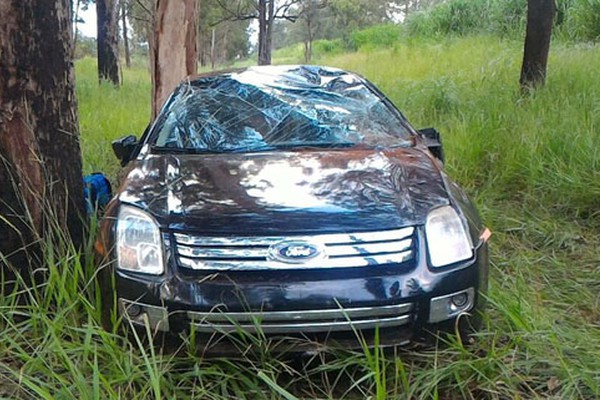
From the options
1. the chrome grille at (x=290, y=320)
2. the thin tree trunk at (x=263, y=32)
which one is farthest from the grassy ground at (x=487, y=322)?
the thin tree trunk at (x=263, y=32)

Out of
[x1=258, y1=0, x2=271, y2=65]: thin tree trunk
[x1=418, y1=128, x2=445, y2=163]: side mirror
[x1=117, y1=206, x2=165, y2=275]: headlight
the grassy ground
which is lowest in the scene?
the grassy ground

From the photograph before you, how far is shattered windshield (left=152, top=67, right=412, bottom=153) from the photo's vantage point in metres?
2.88

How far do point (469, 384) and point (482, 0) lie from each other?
13758mm

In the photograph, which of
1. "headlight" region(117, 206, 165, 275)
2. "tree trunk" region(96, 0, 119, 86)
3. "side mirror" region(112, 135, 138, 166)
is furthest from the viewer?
"tree trunk" region(96, 0, 119, 86)

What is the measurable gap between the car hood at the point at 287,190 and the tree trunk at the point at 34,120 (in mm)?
382

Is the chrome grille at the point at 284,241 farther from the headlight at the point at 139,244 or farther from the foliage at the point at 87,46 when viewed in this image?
the foliage at the point at 87,46

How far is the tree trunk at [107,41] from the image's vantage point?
1189cm

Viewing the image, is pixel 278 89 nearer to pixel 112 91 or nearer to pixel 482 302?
pixel 482 302

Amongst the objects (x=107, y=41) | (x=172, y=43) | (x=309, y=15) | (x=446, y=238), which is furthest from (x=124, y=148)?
(x=309, y=15)

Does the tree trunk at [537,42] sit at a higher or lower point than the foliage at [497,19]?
lower

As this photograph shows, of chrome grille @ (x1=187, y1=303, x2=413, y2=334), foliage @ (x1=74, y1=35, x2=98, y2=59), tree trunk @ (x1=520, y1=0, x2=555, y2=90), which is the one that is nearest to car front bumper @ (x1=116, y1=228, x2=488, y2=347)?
chrome grille @ (x1=187, y1=303, x2=413, y2=334)

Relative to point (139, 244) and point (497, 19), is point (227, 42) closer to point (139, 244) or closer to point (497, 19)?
point (497, 19)

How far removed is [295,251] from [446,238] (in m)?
0.60

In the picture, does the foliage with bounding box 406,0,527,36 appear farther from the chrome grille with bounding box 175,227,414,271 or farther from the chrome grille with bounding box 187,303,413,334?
the chrome grille with bounding box 187,303,413,334
